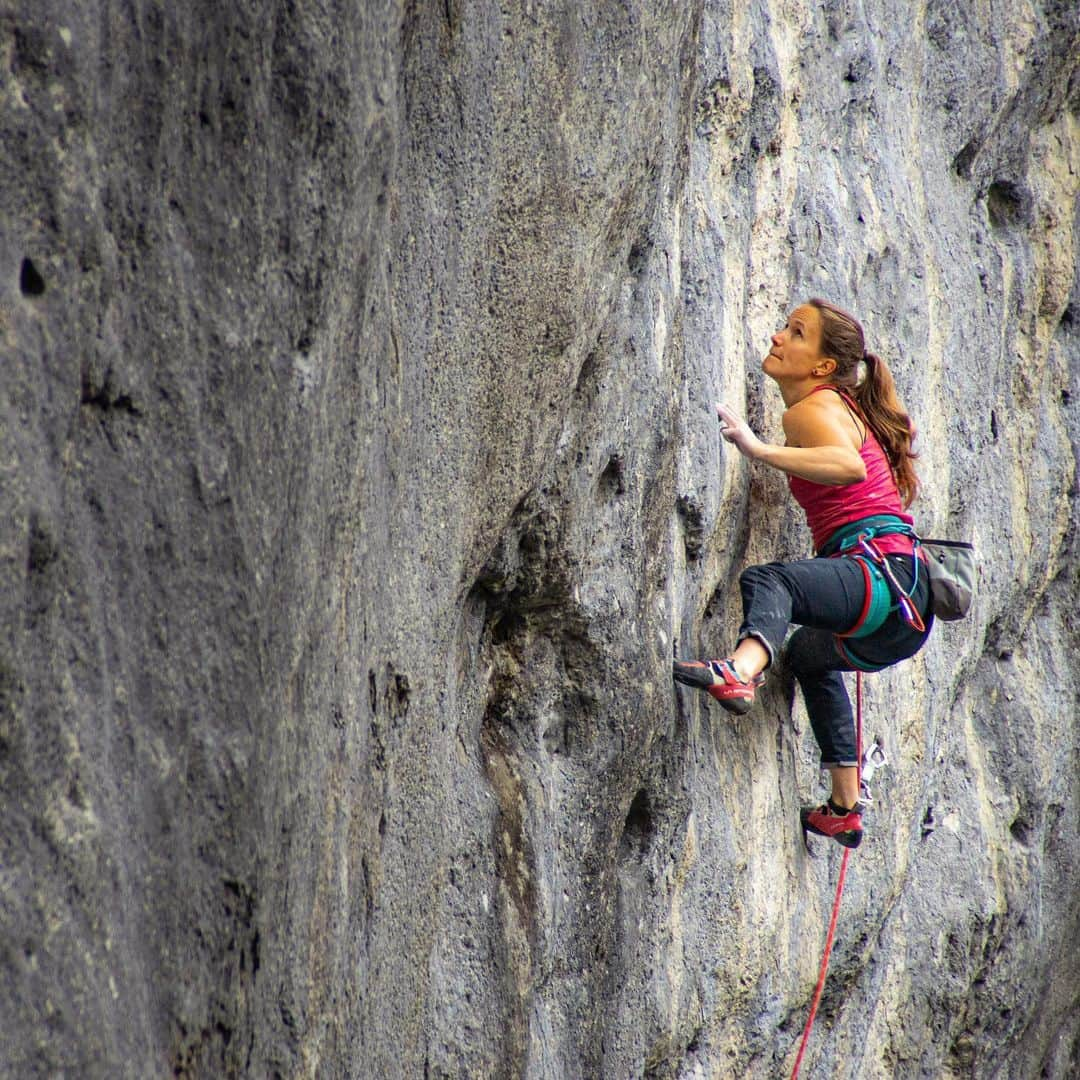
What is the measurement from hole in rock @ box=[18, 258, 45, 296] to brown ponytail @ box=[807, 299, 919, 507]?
9.45 feet

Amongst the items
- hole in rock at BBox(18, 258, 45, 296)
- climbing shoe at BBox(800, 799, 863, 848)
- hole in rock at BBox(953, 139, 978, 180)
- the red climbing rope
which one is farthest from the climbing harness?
hole in rock at BBox(18, 258, 45, 296)

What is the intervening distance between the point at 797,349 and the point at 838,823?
165 cm

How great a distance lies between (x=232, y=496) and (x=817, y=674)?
282cm

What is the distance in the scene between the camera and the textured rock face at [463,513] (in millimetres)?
2023

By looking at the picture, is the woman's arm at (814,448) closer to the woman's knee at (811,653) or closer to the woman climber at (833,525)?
the woman climber at (833,525)

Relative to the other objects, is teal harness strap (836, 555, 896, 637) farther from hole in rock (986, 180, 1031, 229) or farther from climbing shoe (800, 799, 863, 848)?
hole in rock (986, 180, 1031, 229)

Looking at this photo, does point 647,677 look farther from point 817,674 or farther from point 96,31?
point 96,31

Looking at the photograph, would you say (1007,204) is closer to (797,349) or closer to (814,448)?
(797,349)

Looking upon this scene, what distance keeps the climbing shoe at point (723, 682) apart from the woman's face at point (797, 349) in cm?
99

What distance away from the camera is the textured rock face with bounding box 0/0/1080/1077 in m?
2.02

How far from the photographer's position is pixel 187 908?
2.26 meters

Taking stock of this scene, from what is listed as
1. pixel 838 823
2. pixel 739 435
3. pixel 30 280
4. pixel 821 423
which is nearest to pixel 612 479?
pixel 739 435

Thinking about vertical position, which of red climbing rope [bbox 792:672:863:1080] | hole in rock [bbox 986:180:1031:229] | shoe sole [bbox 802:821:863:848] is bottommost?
red climbing rope [bbox 792:672:863:1080]

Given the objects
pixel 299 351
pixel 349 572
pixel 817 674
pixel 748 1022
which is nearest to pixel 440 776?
pixel 349 572
